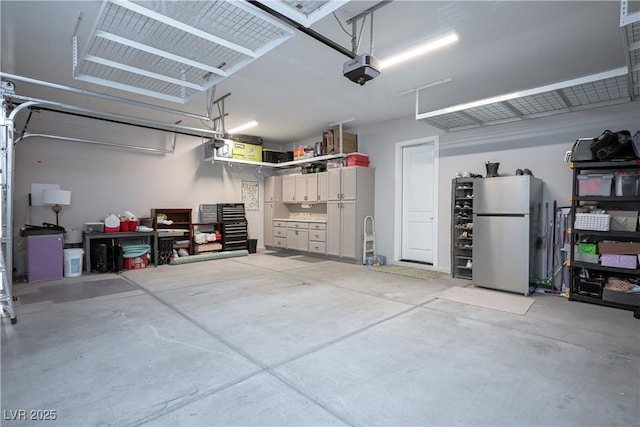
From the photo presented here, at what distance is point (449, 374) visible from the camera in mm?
2125

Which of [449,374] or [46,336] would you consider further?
[46,336]

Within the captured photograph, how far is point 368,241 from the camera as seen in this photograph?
6508 mm

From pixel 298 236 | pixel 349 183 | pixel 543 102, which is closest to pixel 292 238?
pixel 298 236

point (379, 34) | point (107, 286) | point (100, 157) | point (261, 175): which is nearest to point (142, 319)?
point (107, 286)

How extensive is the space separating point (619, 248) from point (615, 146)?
3.91 ft

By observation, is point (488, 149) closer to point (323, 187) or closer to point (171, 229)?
point (323, 187)

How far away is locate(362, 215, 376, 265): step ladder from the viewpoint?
6336 millimetres

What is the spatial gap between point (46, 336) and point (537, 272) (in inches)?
235

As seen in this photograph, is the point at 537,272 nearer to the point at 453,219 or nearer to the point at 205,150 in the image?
the point at 453,219

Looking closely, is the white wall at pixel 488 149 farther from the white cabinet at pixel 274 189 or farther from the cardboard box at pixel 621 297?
the white cabinet at pixel 274 189

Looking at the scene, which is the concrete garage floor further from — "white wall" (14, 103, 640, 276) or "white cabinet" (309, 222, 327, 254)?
"white cabinet" (309, 222, 327, 254)

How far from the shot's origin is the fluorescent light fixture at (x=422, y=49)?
3082 mm

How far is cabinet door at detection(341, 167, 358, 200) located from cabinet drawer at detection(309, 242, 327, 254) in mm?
1213

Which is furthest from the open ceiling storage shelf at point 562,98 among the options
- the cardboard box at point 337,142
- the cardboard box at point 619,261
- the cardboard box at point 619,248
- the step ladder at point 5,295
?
the step ladder at point 5,295
